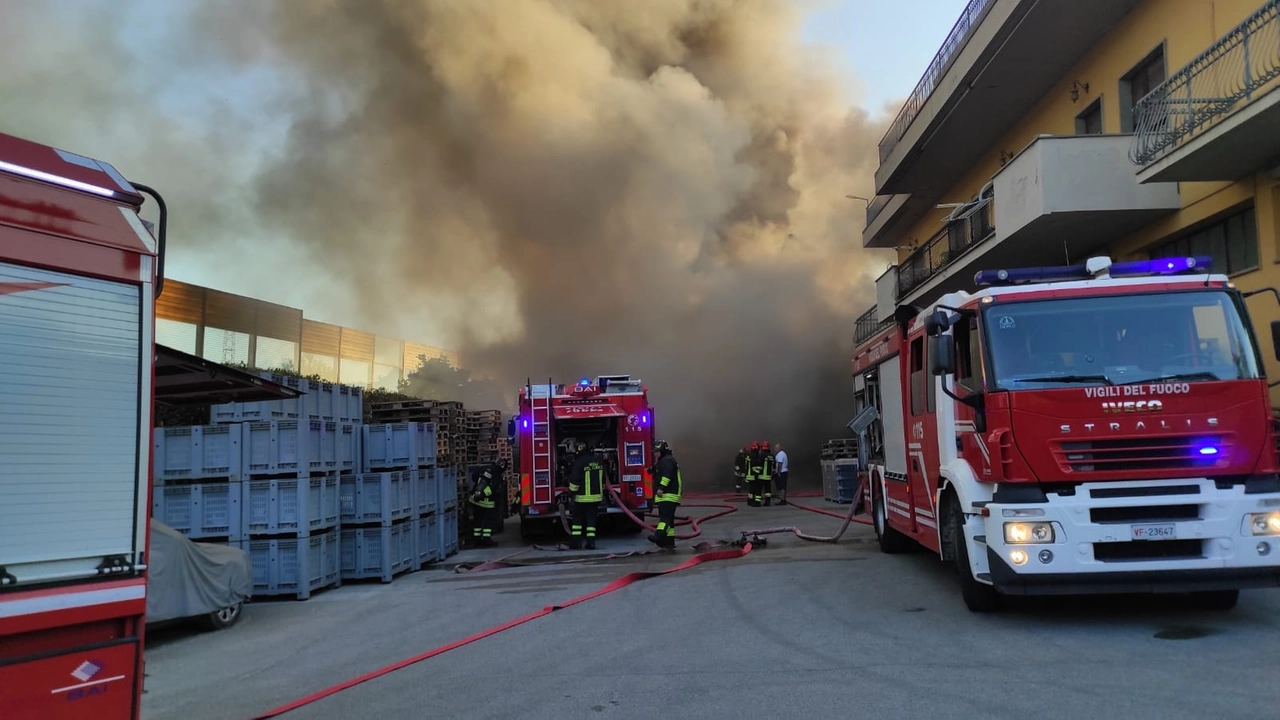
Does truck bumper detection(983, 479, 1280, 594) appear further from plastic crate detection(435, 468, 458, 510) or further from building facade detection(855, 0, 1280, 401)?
plastic crate detection(435, 468, 458, 510)

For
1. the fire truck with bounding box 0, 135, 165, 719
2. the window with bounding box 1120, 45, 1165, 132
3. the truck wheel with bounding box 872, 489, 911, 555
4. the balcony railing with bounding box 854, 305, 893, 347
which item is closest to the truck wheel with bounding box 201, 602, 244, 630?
the fire truck with bounding box 0, 135, 165, 719

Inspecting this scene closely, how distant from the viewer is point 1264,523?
5004 mm

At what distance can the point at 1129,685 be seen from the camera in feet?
13.5

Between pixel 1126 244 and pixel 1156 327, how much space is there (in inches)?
310

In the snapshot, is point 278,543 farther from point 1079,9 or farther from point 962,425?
point 1079,9

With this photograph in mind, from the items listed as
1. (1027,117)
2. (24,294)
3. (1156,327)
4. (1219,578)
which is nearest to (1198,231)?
(1027,117)

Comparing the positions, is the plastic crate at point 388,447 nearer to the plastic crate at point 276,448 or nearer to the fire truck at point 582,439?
the plastic crate at point 276,448

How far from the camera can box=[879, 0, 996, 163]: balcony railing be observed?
14000mm

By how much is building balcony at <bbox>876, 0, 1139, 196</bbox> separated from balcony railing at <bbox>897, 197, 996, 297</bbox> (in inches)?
72.0

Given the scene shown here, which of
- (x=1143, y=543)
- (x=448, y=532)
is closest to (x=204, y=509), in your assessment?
(x=448, y=532)

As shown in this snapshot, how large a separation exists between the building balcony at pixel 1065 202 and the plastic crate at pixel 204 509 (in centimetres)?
1070

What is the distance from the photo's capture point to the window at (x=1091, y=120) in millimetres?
12566

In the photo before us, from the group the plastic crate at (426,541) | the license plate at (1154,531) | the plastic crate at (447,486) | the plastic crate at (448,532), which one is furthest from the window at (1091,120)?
the plastic crate at (426,541)

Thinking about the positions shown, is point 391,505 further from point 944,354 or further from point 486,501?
point 944,354
